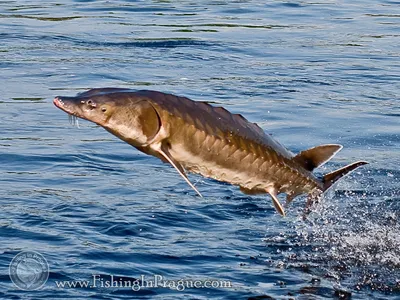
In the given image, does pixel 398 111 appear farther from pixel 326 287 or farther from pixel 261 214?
pixel 326 287

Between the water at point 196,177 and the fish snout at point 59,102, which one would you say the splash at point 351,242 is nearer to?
the water at point 196,177

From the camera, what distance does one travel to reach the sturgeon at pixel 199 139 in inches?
212

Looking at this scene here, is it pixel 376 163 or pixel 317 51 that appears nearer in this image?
pixel 376 163

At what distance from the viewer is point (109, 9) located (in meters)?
17.0

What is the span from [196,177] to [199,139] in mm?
3379

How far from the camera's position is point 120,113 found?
5.38m

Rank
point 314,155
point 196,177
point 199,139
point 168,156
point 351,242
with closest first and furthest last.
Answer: point 168,156, point 199,139, point 314,155, point 351,242, point 196,177

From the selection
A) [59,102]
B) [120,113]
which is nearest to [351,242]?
[120,113]

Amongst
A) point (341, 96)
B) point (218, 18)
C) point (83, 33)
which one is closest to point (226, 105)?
point (341, 96)

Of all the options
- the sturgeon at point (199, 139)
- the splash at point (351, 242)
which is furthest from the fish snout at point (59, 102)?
the splash at point (351, 242)

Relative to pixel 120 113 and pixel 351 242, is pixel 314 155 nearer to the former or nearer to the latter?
pixel 120 113

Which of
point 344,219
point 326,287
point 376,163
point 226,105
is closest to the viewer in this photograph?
point 326,287

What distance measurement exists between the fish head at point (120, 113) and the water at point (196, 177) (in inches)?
50.7

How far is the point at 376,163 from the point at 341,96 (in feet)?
7.87
